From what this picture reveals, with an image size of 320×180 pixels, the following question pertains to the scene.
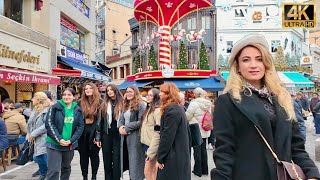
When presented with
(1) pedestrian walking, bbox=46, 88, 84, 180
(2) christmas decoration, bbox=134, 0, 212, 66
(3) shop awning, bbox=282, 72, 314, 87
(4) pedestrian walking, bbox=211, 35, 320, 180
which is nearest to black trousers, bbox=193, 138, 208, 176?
(1) pedestrian walking, bbox=46, 88, 84, 180

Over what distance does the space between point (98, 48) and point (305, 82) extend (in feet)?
104

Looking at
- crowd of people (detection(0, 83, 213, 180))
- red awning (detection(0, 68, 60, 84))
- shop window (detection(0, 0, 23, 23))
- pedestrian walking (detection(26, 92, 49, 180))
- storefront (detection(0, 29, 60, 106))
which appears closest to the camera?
crowd of people (detection(0, 83, 213, 180))

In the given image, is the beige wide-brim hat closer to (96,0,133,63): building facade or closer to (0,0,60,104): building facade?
(0,0,60,104): building facade

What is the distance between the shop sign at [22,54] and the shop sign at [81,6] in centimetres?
541

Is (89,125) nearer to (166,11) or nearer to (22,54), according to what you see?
(22,54)

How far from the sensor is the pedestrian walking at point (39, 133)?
6844 mm

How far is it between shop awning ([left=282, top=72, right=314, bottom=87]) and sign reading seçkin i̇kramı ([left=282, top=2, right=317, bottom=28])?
889 inches

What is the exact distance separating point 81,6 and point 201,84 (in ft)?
36.7

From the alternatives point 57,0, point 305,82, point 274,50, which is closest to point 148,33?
point 274,50

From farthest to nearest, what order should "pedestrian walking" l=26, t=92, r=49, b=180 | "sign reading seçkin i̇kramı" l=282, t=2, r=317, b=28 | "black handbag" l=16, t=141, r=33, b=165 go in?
"sign reading seçkin i̇kramı" l=282, t=2, r=317, b=28, "black handbag" l=16, t=141, r=33, b=165, "pedestrian walking" l=26, t=92, r=49, b=180

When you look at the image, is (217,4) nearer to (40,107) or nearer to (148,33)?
(148,33)

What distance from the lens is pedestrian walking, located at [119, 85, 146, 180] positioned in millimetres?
6242

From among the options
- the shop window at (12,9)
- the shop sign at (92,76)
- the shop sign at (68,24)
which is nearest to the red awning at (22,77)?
the shop window at (12,9)

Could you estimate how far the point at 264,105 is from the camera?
7.39 ft
